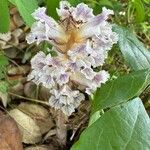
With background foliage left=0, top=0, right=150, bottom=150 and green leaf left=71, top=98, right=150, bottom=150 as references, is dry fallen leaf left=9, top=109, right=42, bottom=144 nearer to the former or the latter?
background foliage left=0, top=0, right=150, bottom=150

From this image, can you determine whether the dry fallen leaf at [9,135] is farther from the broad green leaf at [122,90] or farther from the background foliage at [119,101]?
the broad green leaf at [122,90]

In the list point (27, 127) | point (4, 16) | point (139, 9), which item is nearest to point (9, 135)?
point (27, 127)

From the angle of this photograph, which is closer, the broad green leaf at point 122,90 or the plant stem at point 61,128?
the broad green leaf at point 122,90

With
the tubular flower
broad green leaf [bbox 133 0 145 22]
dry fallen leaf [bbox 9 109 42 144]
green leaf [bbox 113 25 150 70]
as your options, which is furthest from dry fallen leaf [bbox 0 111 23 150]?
broad green leaf [bbox 133 0 145 22]

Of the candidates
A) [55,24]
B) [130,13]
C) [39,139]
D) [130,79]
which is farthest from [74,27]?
[130,13]

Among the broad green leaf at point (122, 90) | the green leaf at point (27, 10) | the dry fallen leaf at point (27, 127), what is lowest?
the dry fallen leaf at point (27, 127)

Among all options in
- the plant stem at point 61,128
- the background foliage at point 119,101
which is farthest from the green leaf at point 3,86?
the plant stem at point 61,128

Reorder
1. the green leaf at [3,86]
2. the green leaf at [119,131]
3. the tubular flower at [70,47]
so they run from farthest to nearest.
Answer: the green leaf at [3,86] < the tubular flower at [70,47] < the green leaf at [119,131]
